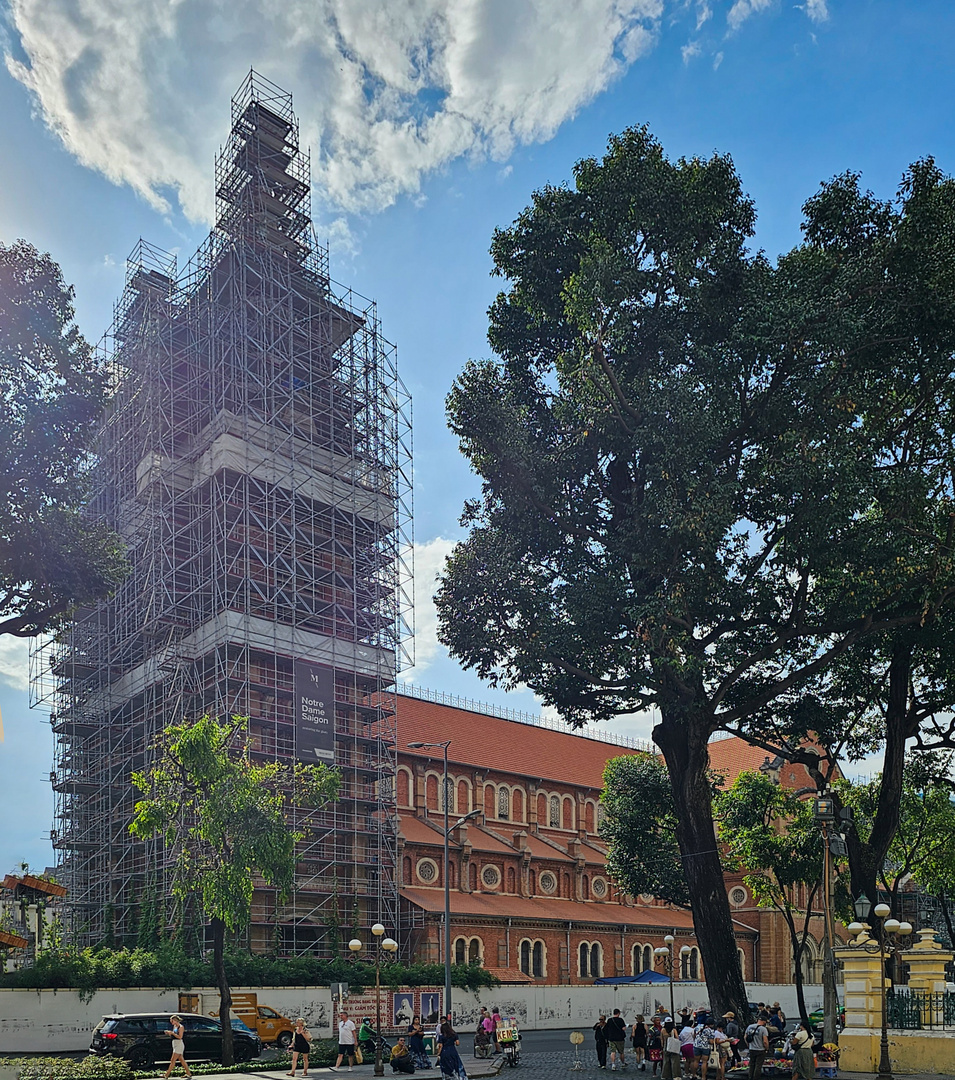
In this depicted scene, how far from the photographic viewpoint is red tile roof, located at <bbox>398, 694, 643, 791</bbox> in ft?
212

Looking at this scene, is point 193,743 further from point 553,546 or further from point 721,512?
point 721,512

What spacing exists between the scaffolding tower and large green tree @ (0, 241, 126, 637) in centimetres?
2243

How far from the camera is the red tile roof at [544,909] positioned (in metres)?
54.3

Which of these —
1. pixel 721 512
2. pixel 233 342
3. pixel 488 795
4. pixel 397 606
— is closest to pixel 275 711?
pixel 397 606

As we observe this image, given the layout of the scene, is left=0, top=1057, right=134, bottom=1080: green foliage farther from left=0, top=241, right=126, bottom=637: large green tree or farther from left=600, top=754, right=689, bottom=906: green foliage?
left=600, top=754, right=689, bottom=906: green foliage

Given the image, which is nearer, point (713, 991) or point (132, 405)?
point (713, 991)

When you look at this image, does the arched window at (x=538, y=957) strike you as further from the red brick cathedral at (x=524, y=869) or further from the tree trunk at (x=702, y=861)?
the tree trunk at (x=702, y=861)

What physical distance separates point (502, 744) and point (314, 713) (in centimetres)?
2457

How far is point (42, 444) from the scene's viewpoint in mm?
22422

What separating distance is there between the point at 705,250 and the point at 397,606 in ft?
104

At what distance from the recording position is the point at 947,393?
2655 centimetres

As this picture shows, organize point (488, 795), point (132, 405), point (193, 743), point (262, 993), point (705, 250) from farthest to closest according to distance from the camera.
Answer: point (488, 795) < point (132, 405) < point (262, 993) < point (193, 743) < point (705, 250)

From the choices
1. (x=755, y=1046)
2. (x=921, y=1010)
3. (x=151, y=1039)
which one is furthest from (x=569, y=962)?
(x=755, y=1046)

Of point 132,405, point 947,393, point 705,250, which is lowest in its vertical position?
point 947,393
